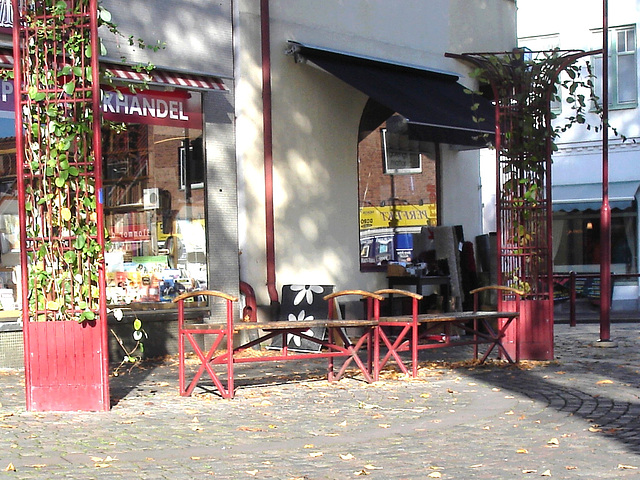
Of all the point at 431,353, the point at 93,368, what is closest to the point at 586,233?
the point at 431,353

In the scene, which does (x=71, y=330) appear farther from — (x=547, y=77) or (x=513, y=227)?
(x=547, y=77)

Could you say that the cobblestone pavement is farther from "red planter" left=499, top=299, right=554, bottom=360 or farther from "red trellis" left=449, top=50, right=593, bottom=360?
"red trellis" left=449, top=50, right=593, bottom=360

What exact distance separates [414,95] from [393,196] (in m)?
2.21

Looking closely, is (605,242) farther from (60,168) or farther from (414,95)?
(60,168)

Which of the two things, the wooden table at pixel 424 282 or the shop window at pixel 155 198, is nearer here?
the shop window at pixel 155 198

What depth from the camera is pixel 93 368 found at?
813cm

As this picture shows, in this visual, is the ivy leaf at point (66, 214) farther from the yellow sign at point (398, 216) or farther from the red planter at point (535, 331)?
the yellow sign at point (398, 216)

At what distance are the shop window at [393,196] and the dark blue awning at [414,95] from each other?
68 centimetres

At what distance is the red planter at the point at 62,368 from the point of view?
8.16m

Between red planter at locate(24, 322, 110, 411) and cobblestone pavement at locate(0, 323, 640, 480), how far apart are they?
6.7 inches

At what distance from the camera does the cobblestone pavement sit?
6090 mm

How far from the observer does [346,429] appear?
7426mm

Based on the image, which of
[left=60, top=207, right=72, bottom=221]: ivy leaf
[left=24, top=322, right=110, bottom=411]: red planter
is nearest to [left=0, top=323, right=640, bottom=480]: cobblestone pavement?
[left=24, top=322, right=110, bottom=411]: red planter

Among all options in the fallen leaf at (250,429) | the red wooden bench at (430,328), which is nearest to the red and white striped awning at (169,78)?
the red wooden bench at (430,328)
